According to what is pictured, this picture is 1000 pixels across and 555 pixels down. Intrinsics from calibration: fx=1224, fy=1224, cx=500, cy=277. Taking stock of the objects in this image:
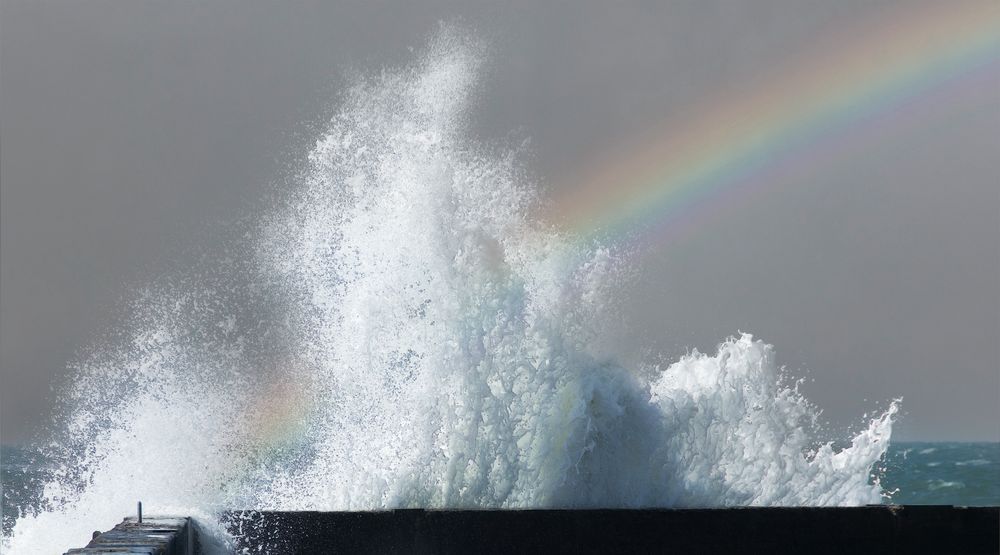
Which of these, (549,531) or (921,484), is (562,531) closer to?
(549,531)

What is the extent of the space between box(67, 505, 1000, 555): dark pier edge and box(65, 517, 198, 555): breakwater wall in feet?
0.45

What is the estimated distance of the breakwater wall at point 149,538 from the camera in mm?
6555

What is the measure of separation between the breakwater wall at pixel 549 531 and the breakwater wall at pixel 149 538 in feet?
1.59

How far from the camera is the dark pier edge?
8.53 meters

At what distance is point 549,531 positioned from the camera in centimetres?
862

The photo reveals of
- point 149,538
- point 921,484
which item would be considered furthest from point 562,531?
point 921,484

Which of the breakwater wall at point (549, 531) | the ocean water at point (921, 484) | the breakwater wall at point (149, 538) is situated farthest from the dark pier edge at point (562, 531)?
the ocean water at point (921, 484)

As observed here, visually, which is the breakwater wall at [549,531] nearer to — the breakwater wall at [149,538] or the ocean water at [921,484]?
the breakwater wall at [149,538]

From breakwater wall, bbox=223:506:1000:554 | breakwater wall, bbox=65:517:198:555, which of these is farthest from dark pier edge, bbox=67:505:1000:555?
breakwater wall, bbox=65:517:198:555

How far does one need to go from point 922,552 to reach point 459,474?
375 cm

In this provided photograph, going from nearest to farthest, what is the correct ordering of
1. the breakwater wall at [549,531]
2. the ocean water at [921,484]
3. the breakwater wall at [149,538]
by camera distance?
1. the breakwater wall at [149,538]
2. the breakwater wall at [549,531]
3. the ocean water at [921,484]

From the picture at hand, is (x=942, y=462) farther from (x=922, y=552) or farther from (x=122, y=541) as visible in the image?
(x=122, y=541)

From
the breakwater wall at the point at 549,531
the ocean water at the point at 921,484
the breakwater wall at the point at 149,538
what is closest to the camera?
the breakwater wall at the point at 149,538

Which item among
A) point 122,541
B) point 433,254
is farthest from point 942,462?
point 122,541
